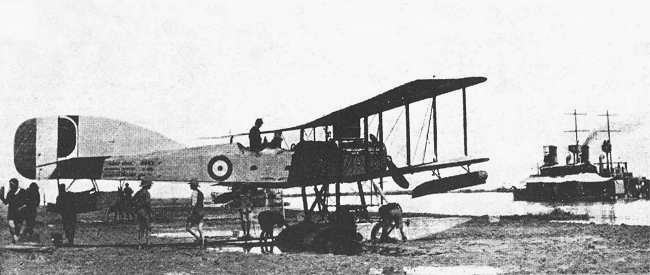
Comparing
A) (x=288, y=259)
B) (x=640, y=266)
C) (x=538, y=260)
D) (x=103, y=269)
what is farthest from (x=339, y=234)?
(x=640, y=266)

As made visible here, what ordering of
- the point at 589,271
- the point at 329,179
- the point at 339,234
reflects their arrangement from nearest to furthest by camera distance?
the point at 589,271
the point at 339,234
the point at 329,179

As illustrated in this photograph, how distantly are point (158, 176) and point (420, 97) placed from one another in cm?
675

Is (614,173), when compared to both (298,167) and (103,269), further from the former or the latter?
(103,269)

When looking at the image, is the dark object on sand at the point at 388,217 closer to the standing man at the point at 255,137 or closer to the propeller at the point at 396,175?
the propeller at the point at 396,175

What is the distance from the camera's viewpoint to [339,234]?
40.4 feet

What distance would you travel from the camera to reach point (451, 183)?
14484 millimetres

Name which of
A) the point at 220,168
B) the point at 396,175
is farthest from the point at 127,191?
the point at 396,175

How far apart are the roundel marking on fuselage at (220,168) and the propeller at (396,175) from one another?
157 inches

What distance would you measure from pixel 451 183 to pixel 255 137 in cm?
494

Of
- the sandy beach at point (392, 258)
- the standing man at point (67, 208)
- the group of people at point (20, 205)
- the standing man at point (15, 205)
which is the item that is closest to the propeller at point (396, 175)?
the sandy beach at point (392, 258)

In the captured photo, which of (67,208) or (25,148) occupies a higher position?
(25,148)

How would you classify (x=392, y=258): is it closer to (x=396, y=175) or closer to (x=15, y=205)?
(x=396, y=175)

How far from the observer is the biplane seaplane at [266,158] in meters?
14.0

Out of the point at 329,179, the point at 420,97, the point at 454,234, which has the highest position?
the point at 420,97
